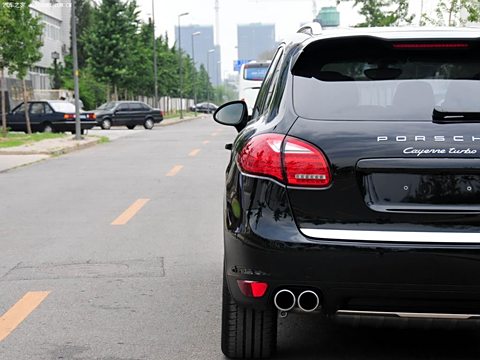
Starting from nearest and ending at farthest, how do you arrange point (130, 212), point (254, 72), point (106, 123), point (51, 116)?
point (130, 212), point (51, 116), point (254, 72), point (106, 123)

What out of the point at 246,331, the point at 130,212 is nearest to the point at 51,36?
the point at 130,212

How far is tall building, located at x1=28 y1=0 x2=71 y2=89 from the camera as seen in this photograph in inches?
2741

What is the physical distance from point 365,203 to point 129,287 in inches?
121

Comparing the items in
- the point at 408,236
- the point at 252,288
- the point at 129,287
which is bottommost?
the point at 129,287

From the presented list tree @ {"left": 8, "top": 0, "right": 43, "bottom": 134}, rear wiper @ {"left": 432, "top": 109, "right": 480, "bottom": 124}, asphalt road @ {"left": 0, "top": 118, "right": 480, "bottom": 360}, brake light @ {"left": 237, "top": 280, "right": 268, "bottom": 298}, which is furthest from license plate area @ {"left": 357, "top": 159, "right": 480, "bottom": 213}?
tree @ {"left": 8, "top": 0, "right": 43, "bottom": 134}

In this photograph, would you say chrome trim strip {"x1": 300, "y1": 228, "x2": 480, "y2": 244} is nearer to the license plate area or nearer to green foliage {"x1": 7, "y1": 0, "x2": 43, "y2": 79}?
the license plate area

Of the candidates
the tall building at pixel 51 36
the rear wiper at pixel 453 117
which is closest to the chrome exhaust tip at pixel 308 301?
the rear wiper at pixel 453 117

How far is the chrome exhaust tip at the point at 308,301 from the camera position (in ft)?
12.5

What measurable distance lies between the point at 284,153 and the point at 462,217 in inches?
34.0

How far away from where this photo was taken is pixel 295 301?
3844 millimetres

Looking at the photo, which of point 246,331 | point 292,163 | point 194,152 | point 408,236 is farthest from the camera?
point 194,152

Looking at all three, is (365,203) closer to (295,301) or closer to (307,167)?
(307,167)

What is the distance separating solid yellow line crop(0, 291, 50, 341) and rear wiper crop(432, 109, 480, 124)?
116 inches

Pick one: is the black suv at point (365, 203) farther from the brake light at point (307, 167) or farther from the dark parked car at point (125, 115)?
the dark parked car at point (125, 115)
